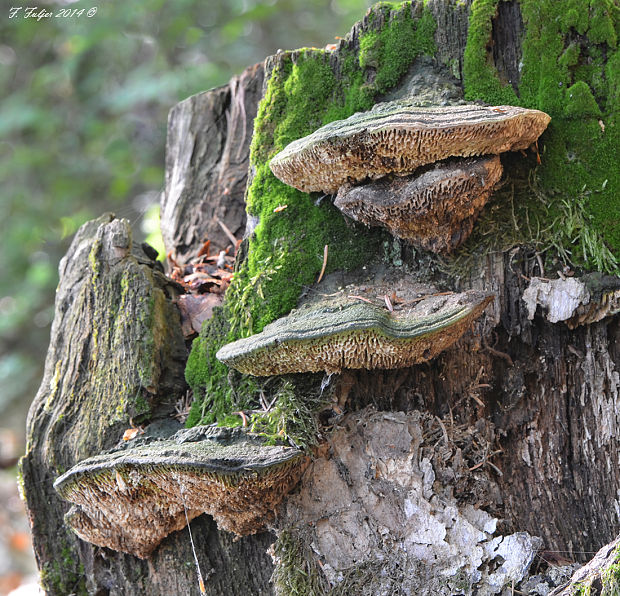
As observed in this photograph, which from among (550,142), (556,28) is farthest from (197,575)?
(556,28)

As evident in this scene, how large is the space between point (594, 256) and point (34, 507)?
3391mm

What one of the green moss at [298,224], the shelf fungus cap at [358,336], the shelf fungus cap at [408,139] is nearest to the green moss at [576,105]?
the shelf fungus cap at [408,139]

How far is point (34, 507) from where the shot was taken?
11.4 feet

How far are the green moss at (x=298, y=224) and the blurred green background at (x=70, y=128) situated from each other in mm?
5132

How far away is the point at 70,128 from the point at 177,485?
7.80m

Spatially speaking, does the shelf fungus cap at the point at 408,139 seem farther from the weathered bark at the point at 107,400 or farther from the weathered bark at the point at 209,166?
the weathered bark at the point at 209,166

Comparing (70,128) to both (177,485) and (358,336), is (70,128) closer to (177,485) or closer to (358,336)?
(177,485)

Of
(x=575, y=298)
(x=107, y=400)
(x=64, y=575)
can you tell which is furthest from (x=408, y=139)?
(x=64, y=575)

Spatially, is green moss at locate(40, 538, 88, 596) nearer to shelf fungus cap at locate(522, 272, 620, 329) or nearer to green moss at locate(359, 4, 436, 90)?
shelf fungus cap at locate(522, 272, 620, 329)

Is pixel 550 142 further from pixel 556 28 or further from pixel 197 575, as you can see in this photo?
pixel 197 575

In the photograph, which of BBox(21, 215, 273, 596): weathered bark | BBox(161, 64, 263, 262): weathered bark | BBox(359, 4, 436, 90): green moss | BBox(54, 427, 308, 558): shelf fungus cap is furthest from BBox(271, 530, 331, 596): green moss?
BBox(359, 4, 436, 90): green moss

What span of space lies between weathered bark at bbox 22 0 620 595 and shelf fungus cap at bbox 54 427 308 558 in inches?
6.7

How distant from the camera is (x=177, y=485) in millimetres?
2568

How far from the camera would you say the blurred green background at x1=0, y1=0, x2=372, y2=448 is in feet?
27.3
